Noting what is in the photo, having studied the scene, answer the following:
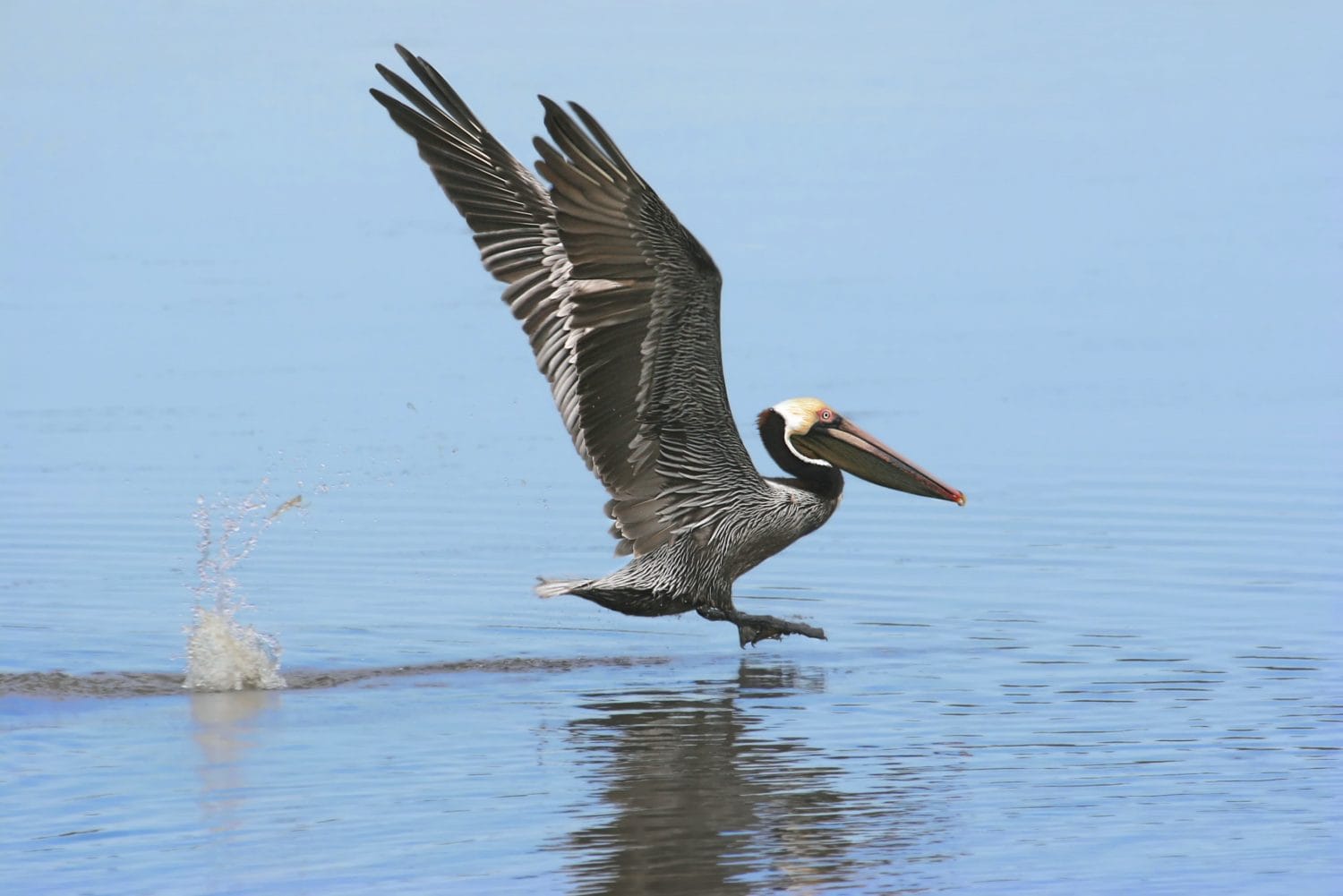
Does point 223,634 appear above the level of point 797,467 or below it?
below

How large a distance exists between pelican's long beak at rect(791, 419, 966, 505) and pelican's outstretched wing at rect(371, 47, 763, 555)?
1.52 ft

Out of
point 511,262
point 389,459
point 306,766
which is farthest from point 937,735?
point 389,459

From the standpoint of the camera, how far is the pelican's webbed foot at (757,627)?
892 cm

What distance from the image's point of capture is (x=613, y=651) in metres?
9.19

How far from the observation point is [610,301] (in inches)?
316

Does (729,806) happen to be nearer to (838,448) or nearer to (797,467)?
(797,467)

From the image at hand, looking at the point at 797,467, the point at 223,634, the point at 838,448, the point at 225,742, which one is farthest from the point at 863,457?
the point at 225,742

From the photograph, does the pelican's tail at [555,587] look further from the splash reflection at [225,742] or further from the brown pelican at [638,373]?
the splash reflection at [225,742]

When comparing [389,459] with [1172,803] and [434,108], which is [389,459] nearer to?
[434,108]

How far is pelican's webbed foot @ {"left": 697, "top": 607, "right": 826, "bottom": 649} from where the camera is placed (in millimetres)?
8922

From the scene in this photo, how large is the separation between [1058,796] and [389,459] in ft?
22.1

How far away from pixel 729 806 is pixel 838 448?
287 centimetres

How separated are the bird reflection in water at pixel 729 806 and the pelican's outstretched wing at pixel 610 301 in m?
0.94

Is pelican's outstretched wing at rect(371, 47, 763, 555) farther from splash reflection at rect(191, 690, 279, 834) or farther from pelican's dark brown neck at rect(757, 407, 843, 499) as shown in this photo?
splash reflection at rect(191, 690, 279, 834)
